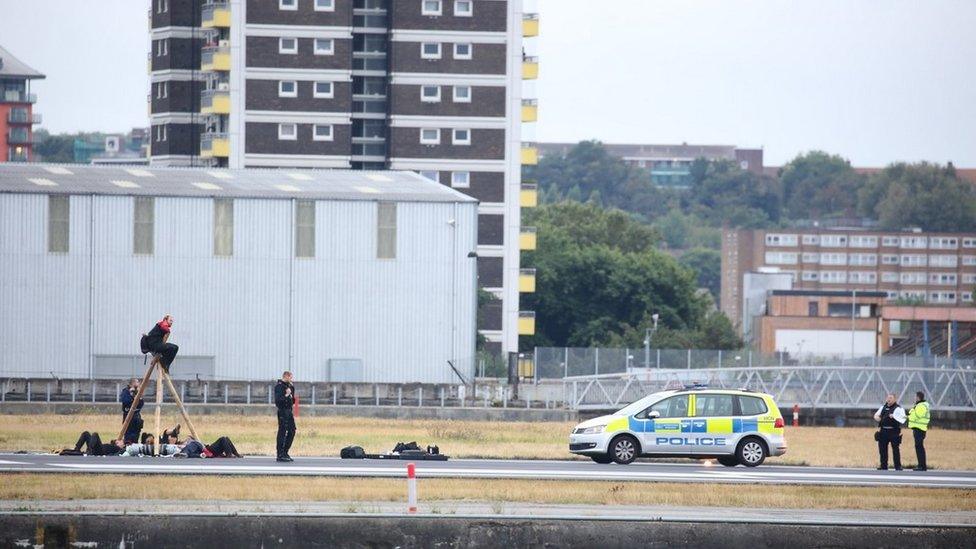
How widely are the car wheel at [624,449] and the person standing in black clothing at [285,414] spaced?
7.13m

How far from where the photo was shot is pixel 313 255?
70438 millimetres

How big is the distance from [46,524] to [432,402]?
121 feet

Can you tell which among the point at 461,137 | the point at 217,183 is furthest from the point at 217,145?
the point at 217,183

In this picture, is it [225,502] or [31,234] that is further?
[31,234]

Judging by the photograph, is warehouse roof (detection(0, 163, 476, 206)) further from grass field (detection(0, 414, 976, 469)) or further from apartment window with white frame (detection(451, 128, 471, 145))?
apartment window with white frame (detection(451, 128, 471, 145))

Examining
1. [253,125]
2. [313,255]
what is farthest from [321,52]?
[313,255]

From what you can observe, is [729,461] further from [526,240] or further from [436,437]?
[526,240]

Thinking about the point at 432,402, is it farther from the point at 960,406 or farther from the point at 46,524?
the point at 46,524

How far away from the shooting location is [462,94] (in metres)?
102

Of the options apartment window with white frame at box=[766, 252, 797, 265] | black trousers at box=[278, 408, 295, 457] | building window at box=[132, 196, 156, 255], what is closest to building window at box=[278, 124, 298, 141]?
building window at box=[132, 196, 156, 255]

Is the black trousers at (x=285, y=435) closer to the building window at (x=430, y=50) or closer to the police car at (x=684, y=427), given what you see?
the police car at (x=684, y=427)

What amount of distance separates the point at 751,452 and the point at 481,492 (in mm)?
9358

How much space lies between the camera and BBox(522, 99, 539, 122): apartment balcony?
10294 centimetres

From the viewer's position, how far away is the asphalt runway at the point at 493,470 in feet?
106
